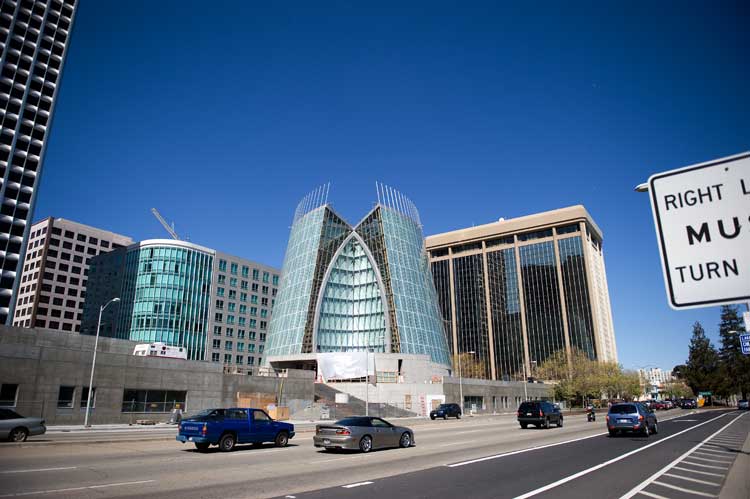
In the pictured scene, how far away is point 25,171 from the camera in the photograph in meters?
84.2

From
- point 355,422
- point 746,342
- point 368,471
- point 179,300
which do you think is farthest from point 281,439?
point 179,300

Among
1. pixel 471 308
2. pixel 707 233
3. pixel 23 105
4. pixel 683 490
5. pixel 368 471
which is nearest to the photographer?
pixel 707 233

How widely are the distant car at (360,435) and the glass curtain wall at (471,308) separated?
120 m

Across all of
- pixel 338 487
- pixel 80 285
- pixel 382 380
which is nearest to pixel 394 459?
pixel 338 487

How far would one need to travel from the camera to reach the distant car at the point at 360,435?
1855 cm

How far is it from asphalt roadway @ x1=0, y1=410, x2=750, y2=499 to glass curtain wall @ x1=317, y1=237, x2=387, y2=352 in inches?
2396

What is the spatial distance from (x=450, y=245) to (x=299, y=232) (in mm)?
76905

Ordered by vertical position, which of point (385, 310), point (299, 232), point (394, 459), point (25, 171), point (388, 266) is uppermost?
point (25, 171)

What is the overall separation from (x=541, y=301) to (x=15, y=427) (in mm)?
128814

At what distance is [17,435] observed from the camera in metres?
21.4

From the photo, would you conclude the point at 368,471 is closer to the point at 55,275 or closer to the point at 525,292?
the point at 55,275

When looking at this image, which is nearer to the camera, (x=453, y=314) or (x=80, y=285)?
(x=80, y=285)

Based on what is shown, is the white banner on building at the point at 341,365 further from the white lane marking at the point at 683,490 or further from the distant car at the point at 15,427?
the white lane marking at the point at 683,490

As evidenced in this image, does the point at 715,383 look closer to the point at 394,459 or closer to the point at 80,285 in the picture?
the point at 394,459
